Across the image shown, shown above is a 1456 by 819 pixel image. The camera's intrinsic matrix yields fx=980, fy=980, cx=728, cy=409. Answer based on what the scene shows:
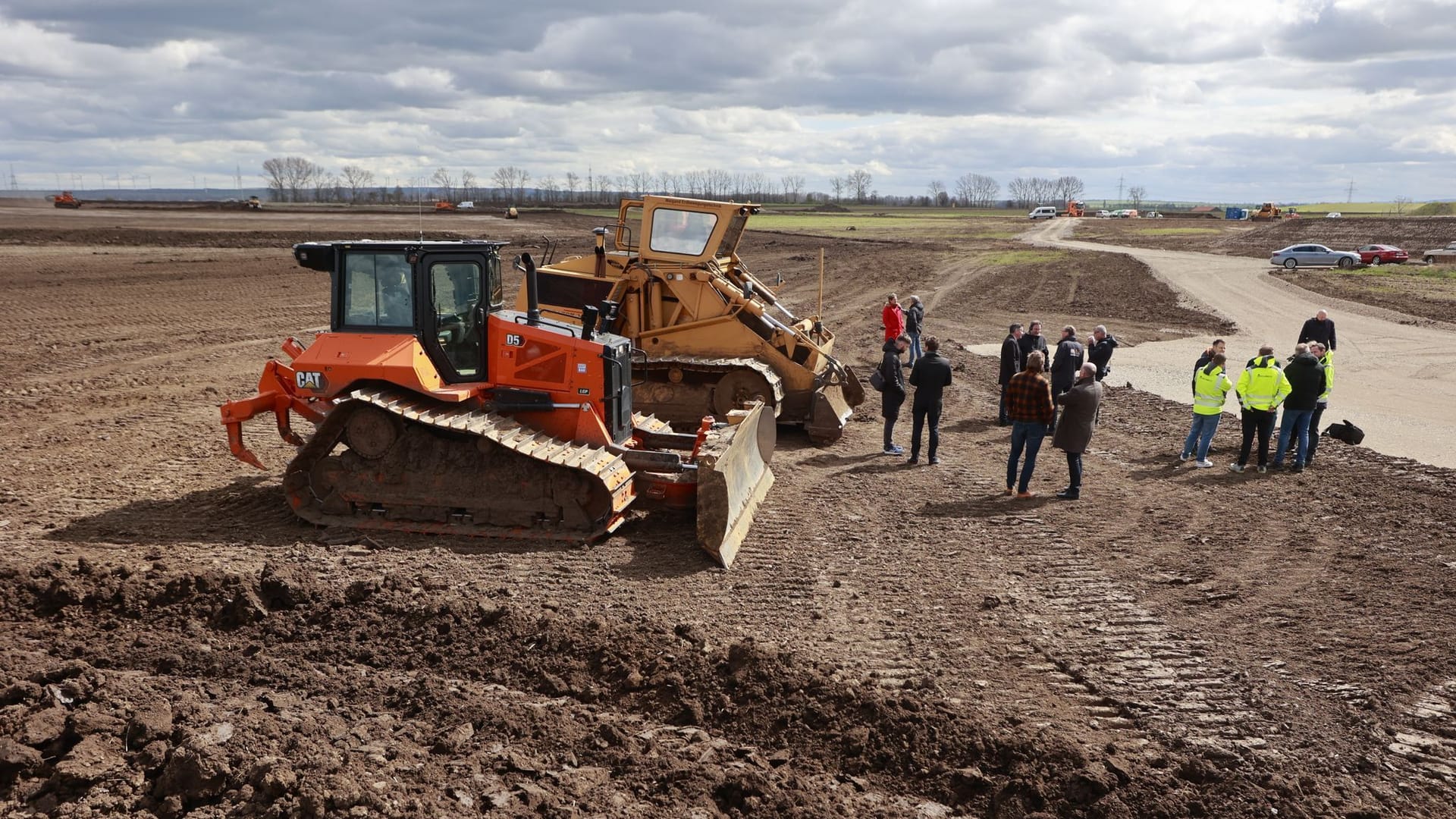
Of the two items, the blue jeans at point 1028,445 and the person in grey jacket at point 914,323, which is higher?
the person in grey jacket at point 914,323

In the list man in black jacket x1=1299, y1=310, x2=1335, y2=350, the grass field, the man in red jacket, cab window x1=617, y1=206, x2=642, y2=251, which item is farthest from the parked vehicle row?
cab window x1=617, y1=206, x2=642, y2=251

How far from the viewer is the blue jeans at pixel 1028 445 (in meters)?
10.7

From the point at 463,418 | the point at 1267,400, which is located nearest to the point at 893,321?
the point at 1267,400

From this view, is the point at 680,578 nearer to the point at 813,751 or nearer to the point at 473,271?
the point at 813,751

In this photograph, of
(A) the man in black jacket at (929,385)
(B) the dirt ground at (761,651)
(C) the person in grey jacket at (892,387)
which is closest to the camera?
(B) the dirt ground at (761,651)

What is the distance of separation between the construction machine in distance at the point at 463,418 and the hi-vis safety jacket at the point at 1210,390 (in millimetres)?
6180

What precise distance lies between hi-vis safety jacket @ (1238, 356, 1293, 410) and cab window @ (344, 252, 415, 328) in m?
9.64

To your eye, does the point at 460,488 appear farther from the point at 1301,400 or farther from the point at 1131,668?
the point at 1301,400

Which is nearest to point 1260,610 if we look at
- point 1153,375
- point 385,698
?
point 385,698

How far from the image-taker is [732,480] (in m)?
8.99

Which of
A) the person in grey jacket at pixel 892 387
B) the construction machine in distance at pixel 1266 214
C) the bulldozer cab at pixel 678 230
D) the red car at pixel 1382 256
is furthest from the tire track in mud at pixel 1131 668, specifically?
the construction machine in distance at pixel 1266 214

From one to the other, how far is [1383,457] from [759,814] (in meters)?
11.3

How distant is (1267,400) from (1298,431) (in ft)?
2.70

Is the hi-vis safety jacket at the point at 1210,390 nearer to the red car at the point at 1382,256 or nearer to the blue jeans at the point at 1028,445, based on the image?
the blue jeans at the point at 1028,445
